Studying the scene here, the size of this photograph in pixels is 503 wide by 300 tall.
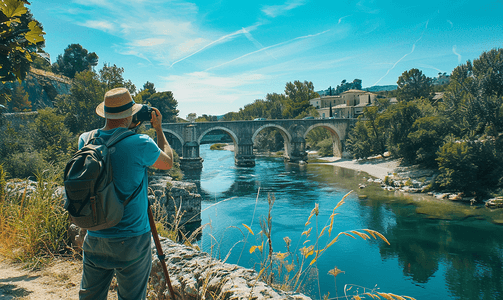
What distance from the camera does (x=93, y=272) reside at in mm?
1618

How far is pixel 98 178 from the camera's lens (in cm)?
139

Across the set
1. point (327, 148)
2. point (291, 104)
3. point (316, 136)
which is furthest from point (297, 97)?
point (327, 148)

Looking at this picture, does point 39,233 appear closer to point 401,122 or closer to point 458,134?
point 458,134

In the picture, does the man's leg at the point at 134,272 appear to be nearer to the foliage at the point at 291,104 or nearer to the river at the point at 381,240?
the river at the point at 381,240

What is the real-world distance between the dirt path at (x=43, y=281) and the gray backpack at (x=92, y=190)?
4.68 feet

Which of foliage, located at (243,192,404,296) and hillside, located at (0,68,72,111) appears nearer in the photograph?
foliage, located at (243,192,404,296)

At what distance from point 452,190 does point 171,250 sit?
67.0 feet

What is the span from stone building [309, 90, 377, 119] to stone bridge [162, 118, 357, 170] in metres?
9.02

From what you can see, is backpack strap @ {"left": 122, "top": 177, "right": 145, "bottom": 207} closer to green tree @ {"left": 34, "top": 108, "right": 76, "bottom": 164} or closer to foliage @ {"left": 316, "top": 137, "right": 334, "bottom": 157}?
green tree @ {"left": 34, "top": 108, "right": 76, "bottom": 164}

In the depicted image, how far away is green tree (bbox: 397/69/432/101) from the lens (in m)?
46.2

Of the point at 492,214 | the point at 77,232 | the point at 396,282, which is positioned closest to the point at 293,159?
the point at 492,214

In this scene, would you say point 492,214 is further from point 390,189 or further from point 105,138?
point 105,138

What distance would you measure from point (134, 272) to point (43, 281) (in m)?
1.73

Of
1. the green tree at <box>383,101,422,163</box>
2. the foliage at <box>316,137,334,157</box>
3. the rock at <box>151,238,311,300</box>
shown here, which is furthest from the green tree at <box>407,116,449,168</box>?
the rock at <box>151,238,311,300</box>
